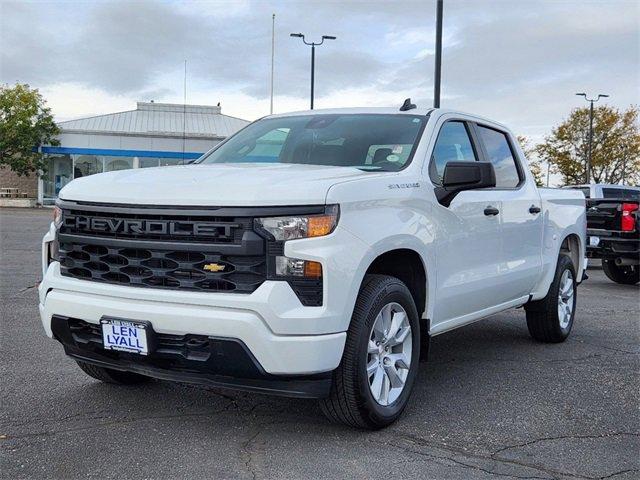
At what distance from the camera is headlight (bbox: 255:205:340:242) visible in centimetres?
350

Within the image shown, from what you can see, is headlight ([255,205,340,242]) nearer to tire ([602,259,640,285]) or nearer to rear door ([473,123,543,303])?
rear door ([473,123,543,303])

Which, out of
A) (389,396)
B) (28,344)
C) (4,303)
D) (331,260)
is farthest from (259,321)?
(4,303)

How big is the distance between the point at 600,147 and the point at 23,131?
34553 millimetres

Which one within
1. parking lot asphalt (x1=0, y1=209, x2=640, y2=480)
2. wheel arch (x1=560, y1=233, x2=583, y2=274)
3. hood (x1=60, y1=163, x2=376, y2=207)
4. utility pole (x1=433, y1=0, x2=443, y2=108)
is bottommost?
parking lot asphalt (x1=0, y1=209, x2=640, y2=480)

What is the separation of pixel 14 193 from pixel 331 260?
42.1 m

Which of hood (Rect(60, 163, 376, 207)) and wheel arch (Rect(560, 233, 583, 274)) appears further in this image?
wheel arch (Rect(560, 233, 583, 274))

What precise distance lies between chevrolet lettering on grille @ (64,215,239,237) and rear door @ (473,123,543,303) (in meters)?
2.59

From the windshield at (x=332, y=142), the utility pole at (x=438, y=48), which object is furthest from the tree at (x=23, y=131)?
the windshield at (x=332, y=142)

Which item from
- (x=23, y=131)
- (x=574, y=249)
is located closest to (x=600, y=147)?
(x=23, y=131)

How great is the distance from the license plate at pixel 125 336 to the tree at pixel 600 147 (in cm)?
4486

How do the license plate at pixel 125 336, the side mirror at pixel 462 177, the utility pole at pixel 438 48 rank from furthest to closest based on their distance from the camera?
the utility pole at pixel 438 48, the side mirror at pixel 462 177, the license plate at pixel 125 336

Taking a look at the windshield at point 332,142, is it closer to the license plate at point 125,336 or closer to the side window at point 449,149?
the side window at point 449,149

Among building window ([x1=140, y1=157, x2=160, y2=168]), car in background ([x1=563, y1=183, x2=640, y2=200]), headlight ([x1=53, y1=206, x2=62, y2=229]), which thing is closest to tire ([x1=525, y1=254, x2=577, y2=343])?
headlight ([x1=53, y1=206, x2=62, y2=229])

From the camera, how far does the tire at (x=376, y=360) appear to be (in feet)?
12.2
